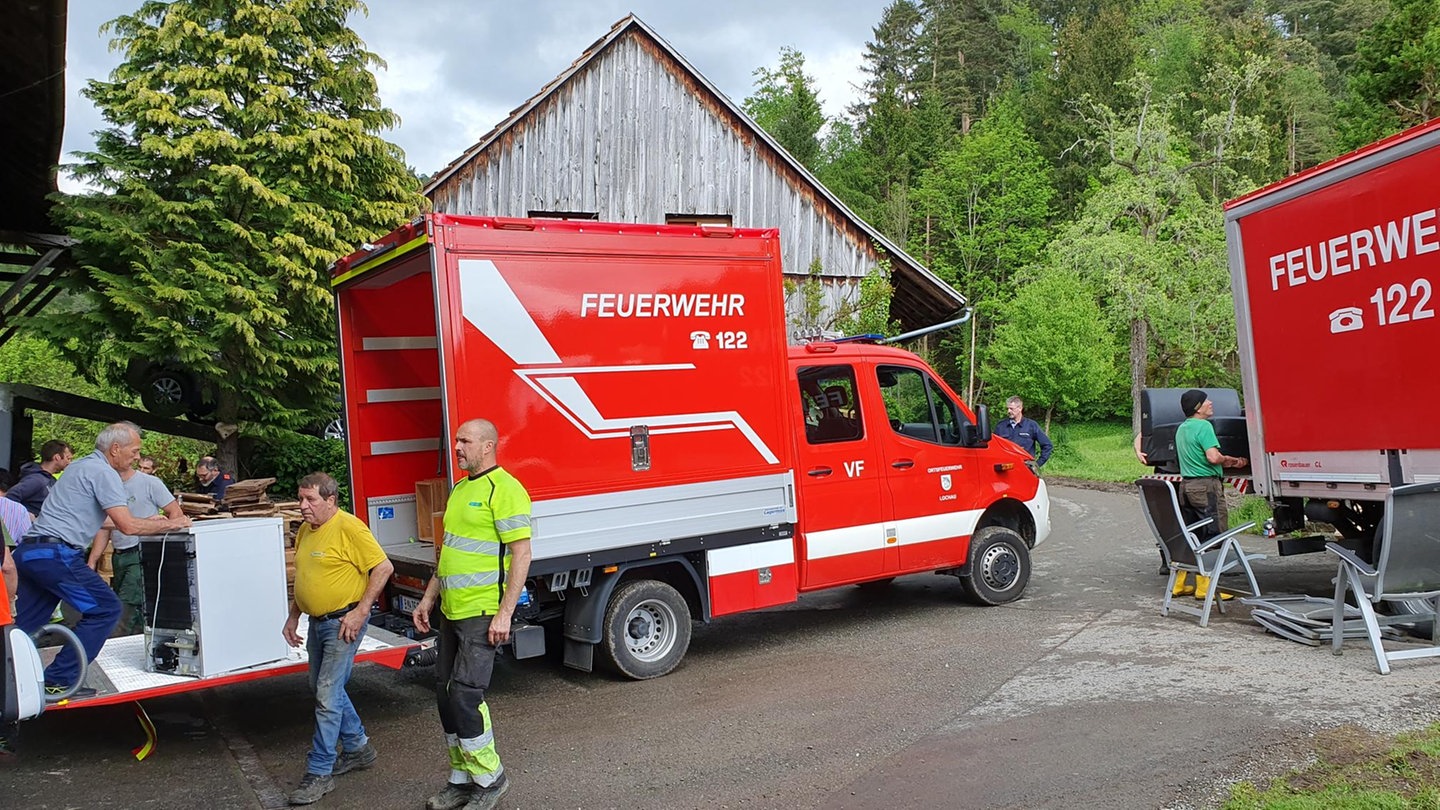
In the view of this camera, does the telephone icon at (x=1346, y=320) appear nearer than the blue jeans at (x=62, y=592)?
No

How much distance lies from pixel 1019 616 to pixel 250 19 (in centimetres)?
1087

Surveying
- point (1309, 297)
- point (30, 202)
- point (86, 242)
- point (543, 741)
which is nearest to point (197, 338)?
point (86, 242)

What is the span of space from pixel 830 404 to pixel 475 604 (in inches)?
161

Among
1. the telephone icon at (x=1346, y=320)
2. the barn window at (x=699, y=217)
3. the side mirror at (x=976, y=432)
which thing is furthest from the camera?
the barn window at (x=699, y=217)

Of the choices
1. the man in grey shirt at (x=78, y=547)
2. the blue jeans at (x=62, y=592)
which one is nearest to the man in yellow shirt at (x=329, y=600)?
the man in grey shirt at (x=78, y=547)

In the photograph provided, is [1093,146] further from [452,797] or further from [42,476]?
[452,797]

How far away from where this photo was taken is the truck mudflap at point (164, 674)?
525 centimetres

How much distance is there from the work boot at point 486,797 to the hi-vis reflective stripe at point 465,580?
907mm

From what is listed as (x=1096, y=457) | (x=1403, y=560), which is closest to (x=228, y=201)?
(x=1403, y=560)

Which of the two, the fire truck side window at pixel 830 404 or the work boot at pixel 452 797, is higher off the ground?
the fire truck side window at pixel 830 404

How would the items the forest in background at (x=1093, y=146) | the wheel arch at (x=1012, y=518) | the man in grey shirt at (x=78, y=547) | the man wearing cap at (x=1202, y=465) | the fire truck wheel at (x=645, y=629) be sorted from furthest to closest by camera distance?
1. the forest in background at (x=1093, y=146)
2. the wheel arch at (x=1012, y=518)
3. the man wearing cap at (x=1202, y=465)
4. the fire truck wheel at (x=645, y=629)
5. the man in grey shirt at (x=78, y=547)

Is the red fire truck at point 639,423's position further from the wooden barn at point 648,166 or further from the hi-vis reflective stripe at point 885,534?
the wooden barn at point 648,166

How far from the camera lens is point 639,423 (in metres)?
6.79

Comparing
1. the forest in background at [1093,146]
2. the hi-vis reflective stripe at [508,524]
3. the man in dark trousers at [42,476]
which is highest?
the forest in background at [1093,146]
